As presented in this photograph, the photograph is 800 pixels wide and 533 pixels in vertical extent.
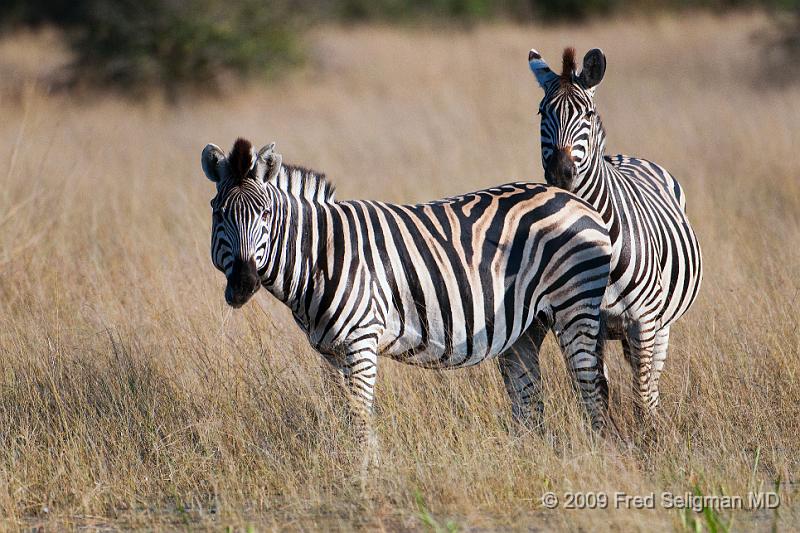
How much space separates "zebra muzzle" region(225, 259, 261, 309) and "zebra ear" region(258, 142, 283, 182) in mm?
523

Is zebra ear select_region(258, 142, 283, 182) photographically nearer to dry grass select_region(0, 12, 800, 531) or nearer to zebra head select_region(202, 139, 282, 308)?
zebra head select_region(202, 139, 282, 308)

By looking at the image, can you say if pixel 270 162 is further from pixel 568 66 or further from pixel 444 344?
pixel 568 66

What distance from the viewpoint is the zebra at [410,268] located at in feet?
16.5

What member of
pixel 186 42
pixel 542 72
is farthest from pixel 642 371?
pixel 186 42

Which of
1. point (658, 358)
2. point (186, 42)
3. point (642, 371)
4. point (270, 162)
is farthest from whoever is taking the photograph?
point (186, 42)

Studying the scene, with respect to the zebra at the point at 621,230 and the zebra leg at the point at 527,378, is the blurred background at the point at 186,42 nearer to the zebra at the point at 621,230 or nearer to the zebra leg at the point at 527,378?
the zebra at the point at 621,230

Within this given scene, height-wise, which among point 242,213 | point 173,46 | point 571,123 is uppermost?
point 173,46

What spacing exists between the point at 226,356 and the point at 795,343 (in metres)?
3.73

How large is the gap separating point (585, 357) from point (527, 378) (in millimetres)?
459

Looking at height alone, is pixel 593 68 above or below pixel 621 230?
above

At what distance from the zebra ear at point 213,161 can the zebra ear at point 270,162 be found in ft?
Result: 0.66

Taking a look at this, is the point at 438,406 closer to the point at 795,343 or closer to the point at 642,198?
the point at 642,198

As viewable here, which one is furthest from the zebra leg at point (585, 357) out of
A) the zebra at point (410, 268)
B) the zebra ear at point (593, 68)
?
the zebra ear at point (593, 68)

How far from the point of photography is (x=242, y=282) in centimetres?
477
